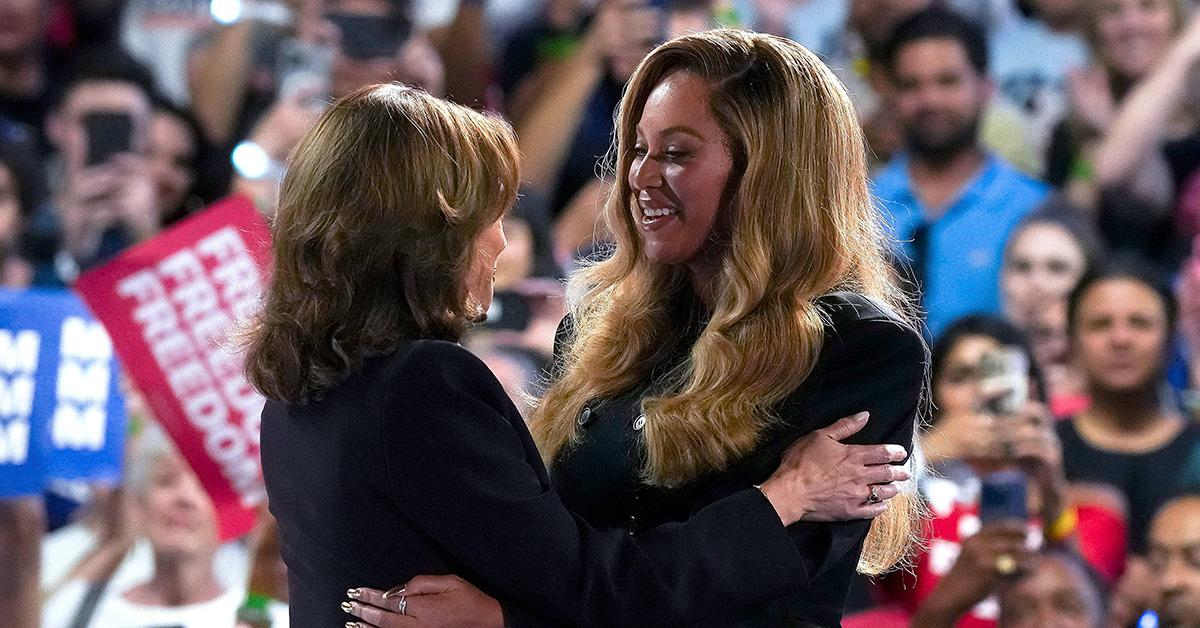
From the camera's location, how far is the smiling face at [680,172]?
→ 195 cm

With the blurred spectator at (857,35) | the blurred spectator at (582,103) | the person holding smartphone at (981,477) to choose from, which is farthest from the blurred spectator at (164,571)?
the blurred spectator at (857,35)

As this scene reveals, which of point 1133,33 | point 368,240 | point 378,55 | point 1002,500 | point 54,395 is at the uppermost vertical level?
point 368,240

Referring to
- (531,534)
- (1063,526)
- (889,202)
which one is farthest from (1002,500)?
(531,534)

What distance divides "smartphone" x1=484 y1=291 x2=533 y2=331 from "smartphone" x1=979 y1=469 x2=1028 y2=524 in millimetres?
1334

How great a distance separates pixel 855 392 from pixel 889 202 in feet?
8.54

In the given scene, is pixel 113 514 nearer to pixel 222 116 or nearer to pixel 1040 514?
pixel 222 116

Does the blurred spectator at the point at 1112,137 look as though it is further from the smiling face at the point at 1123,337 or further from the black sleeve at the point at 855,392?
the black sleeve at the point at 855,392

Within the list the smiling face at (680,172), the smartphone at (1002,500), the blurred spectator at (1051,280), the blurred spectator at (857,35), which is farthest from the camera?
the blurred spectator at (857,35)

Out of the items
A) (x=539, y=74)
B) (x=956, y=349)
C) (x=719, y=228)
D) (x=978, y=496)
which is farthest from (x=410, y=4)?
(x=719, y=228)

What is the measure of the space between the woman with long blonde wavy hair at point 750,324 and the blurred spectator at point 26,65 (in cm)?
284

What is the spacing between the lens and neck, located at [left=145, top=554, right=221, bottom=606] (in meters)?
4.10

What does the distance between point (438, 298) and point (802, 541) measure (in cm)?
55

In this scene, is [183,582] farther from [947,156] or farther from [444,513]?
[444,513]

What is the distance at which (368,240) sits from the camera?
5.39 feet
